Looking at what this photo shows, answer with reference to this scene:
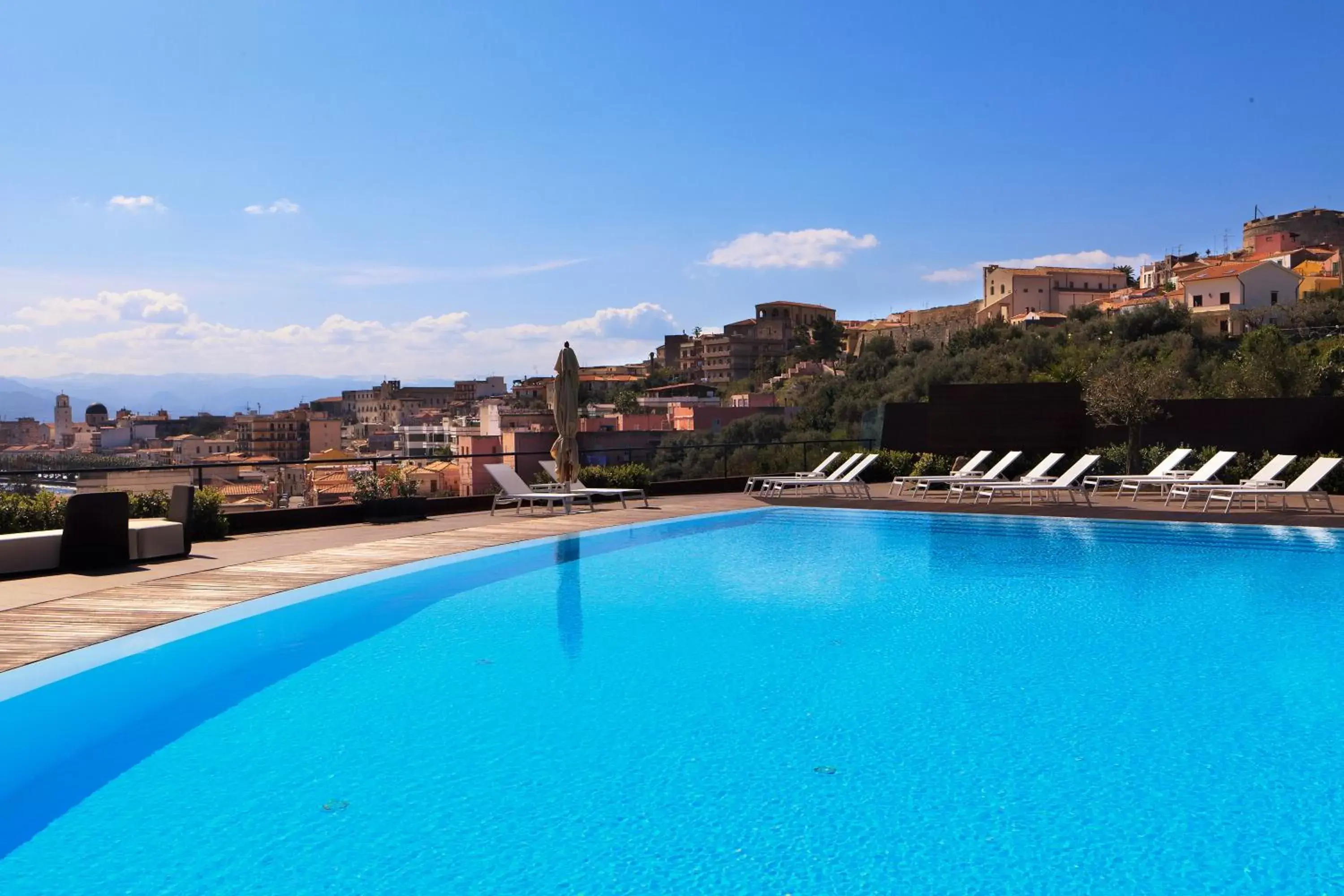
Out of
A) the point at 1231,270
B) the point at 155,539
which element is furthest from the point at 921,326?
the point at 155,539

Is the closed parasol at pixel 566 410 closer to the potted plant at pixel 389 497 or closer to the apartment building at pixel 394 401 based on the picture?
the potted plant at pixel 389 497

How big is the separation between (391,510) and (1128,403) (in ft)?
32.2

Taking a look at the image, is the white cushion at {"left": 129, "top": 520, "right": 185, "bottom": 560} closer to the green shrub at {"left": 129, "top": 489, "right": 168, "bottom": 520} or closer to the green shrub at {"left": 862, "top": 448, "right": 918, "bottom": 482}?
the green shrub at {"left": 129, "top": 489, "right": 168, "bottom": 520}

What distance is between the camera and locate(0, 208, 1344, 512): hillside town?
11.3 metres

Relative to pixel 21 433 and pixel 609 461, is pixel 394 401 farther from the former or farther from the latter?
pixel 609 461

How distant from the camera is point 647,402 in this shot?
263ft

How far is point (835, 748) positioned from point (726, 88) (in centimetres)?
1495

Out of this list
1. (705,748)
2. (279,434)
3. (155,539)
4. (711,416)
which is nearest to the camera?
(705,748)

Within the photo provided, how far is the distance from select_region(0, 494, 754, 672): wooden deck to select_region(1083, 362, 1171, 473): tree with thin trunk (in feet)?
24.0

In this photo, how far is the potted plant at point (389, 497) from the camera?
10.4m

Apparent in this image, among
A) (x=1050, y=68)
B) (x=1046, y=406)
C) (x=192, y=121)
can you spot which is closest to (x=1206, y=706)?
(x=1046, y=406)

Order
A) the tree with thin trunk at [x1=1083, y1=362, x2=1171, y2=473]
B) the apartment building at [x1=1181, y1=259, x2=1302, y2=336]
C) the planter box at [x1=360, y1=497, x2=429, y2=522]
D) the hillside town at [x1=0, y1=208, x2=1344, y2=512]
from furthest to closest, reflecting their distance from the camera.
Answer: the apartment building at [x1=1181, y1=259, x2=1302, y2=336] → the tree with thin trunk at [x1=1083, y1=362, x2=1171, y2=473] → the hillside town at [x1=0, y1=208, x2=1344, y2=512] → the planter box at [x1=360, y1=497, x2=429, y2=522]

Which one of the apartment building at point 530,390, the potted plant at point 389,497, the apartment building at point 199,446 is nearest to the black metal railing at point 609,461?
the potted plant at point 389,497

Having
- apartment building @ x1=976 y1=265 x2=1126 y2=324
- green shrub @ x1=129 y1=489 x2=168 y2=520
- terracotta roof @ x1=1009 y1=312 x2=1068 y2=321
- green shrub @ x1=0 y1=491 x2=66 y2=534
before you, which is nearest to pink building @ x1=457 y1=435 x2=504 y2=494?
green shrub @ x1=129 y1=489 x2=168 y2=520
